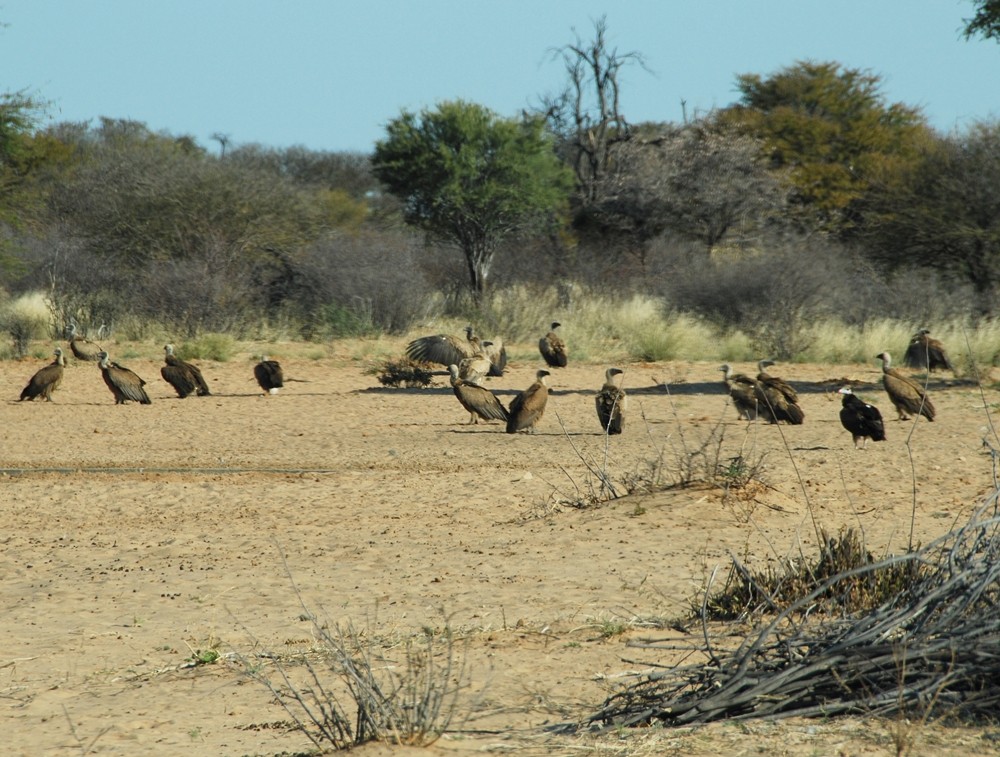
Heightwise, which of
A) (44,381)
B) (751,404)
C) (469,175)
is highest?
(469,175)

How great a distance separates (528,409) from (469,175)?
17539 millimetres

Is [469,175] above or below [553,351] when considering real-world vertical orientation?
above

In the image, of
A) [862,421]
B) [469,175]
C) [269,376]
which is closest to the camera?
[862,421]

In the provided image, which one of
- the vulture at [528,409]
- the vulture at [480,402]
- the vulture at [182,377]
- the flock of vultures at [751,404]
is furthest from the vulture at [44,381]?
the vulture at [528,409]

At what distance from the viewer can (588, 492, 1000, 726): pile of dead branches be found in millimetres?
4410

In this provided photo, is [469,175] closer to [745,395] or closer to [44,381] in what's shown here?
[44,381]

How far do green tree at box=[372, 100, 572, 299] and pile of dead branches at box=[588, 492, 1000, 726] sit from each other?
26.0 metres

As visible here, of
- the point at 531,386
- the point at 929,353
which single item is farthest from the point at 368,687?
the point at 929,353

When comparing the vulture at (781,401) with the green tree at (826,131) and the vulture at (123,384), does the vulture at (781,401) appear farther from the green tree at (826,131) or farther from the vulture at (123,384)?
the green tree at (826,131)

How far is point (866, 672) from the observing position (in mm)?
4527

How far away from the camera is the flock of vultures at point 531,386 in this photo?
1304 centimetres

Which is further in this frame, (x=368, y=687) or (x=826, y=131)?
(x=826, y=131)

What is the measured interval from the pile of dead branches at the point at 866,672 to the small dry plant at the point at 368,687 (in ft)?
2.15

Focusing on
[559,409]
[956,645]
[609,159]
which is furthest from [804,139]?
[956,645]
